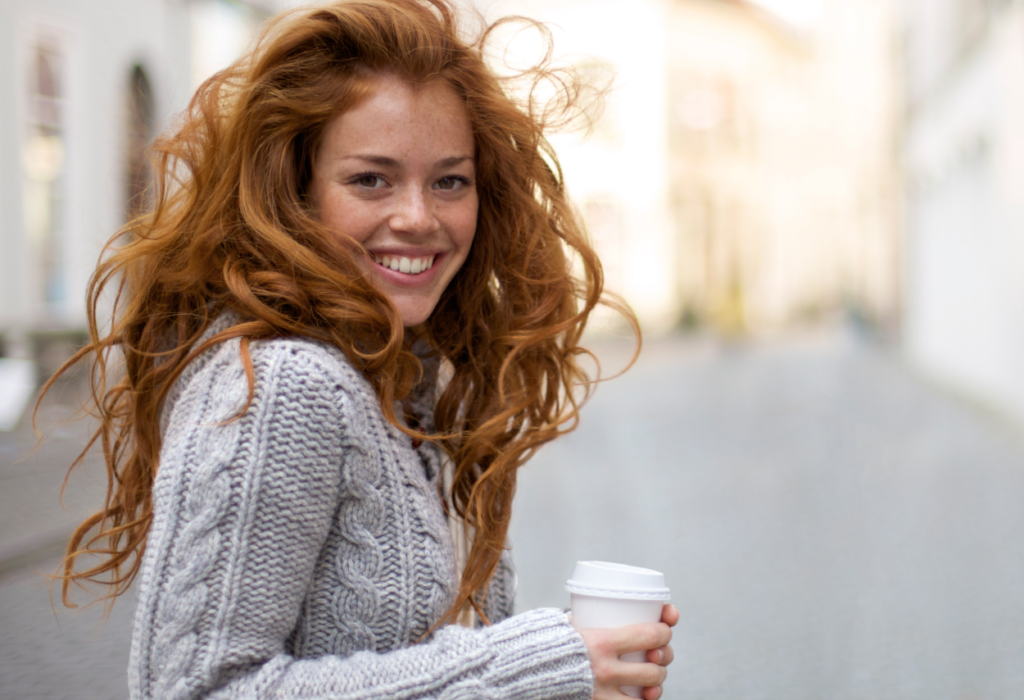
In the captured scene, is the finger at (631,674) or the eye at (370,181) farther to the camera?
the eye at (370,181)

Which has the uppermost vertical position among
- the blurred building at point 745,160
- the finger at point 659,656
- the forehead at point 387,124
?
the forehead at point 387,124

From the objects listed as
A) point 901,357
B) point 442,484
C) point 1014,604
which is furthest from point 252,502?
point 901,357

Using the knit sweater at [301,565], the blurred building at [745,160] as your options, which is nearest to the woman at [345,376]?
the knit sweater at [301,565]

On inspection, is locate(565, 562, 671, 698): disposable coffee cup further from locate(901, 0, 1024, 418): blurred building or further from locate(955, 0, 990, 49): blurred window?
locate(955, 0, 990, 49): blurred window

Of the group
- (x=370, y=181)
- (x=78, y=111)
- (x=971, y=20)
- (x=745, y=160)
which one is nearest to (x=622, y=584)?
(x=370, y=181)

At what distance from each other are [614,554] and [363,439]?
4151 mm

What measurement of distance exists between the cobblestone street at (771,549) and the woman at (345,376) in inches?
33.3

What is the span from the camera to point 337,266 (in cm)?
142

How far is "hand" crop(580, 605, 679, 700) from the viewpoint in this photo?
1347 mm

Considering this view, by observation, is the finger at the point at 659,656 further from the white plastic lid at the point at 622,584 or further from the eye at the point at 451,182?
the eye at the point at 451,182

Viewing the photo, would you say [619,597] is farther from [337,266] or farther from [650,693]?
[337,266]

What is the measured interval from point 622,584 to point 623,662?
4.2 inches

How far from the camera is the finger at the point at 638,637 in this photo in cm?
137

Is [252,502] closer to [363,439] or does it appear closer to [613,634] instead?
[363,439]
